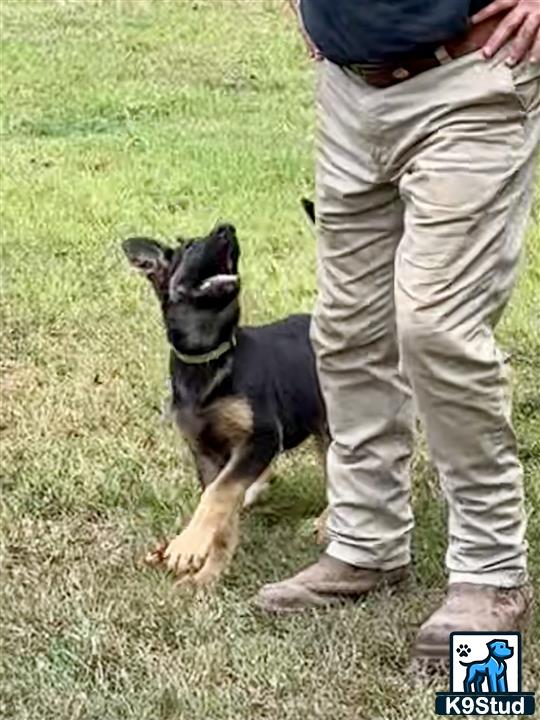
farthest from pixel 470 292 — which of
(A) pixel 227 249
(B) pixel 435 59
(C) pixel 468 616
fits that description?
(A) pixel 227 249

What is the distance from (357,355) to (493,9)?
967 millimetres

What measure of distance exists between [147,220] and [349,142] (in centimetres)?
501

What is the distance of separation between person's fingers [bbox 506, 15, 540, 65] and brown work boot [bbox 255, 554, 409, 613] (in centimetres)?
140

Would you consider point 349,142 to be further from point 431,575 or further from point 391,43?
point 431,575

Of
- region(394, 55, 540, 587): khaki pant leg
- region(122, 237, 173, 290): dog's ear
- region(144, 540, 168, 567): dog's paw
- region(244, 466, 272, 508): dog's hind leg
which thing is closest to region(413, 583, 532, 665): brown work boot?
region(394, 55, 540, 587): khaki pant leg

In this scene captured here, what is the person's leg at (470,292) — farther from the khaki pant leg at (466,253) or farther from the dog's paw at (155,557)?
the dog's paw at (155,557)

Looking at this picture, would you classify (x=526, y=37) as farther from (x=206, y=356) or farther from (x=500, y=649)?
(x=206, y=356)

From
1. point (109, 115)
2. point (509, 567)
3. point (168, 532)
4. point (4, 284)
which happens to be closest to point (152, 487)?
point (168, 532)

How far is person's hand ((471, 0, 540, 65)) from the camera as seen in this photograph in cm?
379

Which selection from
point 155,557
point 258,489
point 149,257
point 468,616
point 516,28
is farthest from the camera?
point 258,489

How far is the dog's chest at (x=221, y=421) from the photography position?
4.85 meters

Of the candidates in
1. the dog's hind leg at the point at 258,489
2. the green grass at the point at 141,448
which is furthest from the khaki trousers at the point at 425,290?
the dog's hind leg at the point at 258,489

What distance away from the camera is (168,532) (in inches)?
200

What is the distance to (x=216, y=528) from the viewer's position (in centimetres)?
473
